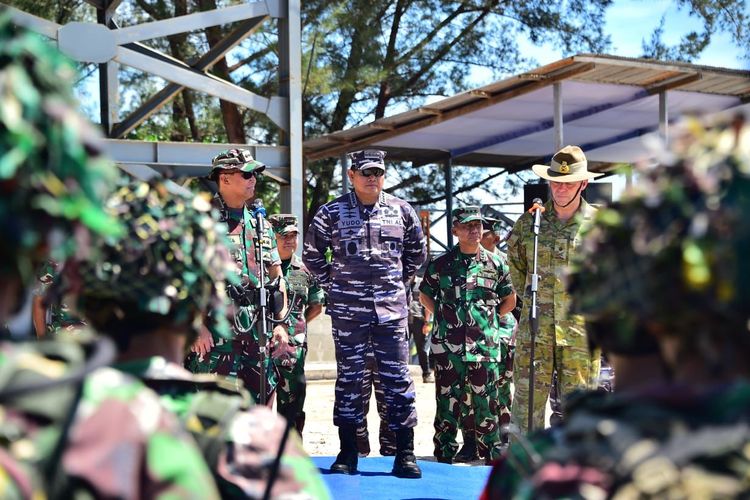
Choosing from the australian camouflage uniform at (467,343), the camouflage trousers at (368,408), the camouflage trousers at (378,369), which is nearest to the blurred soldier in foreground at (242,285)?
the camouflage trousers at (378,369)

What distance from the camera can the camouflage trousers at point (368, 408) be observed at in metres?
7.19

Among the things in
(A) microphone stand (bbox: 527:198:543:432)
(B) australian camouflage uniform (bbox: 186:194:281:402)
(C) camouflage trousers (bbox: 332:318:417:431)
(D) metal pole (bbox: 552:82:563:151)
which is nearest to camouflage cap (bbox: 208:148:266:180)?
(B) australian camouflage uniform (bbox: 186:194:281:402)

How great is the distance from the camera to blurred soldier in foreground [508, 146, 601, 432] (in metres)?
6.38

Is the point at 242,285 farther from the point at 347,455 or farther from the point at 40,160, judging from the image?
the point at 40,160

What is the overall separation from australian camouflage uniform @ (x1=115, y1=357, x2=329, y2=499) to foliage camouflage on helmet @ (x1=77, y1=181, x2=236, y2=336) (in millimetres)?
158

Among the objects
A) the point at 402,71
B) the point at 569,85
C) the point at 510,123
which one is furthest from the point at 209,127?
the point at 569,85

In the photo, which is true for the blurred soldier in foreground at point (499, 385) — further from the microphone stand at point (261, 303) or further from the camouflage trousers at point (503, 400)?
the microphone stand at point (261, 303)

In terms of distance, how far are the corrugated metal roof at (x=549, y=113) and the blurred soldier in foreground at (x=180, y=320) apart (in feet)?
24.2

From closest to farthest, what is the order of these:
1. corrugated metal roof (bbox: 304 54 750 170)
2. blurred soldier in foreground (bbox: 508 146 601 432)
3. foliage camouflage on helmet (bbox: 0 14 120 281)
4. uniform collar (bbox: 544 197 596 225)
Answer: foliage camouflage on helmet (bbox: 0 14 120 281)
blurred soldier in foreground (bbox: 508 146 601 432)
uniform collar (bbox: 544 197 596 225)
corrugated metal roof (bbox: 304 54 750 170)

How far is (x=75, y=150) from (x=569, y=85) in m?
10.2

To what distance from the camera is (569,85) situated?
11211 millimetres

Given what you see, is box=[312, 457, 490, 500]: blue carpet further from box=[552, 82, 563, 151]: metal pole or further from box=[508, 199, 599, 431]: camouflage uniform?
box=[552, 82, 563, 151]: metal pole

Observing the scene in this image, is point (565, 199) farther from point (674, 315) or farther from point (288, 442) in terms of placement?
point (674, 315)

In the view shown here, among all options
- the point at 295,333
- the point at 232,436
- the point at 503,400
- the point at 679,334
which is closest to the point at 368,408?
the point at 295,333
